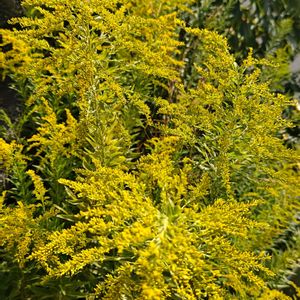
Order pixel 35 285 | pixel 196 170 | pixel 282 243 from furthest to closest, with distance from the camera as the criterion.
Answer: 1. pixel 282 243
2. pixel 196 170
3. pixel 35 285

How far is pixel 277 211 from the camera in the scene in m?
2.52

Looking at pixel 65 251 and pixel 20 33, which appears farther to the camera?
pixel 20 33

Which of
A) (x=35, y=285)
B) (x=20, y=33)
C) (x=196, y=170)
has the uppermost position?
(x=20, y=33)

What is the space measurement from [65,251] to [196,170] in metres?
0.86

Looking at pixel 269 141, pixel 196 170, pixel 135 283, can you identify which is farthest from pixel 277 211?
pixel 135 283

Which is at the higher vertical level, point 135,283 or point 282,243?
point 135,283

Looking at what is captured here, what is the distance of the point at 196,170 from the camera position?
2.28 metres

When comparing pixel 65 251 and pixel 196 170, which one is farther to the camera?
pixel 196 170

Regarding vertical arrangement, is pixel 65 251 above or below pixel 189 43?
below

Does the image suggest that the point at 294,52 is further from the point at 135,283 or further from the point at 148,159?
the point at 135,283

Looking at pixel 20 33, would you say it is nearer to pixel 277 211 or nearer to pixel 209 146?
pixel 209 146

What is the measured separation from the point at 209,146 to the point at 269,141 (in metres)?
0.32

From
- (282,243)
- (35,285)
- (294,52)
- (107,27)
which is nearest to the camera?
(107,27)

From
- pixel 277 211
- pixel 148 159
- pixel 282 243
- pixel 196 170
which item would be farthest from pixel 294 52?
pixel 148 159
